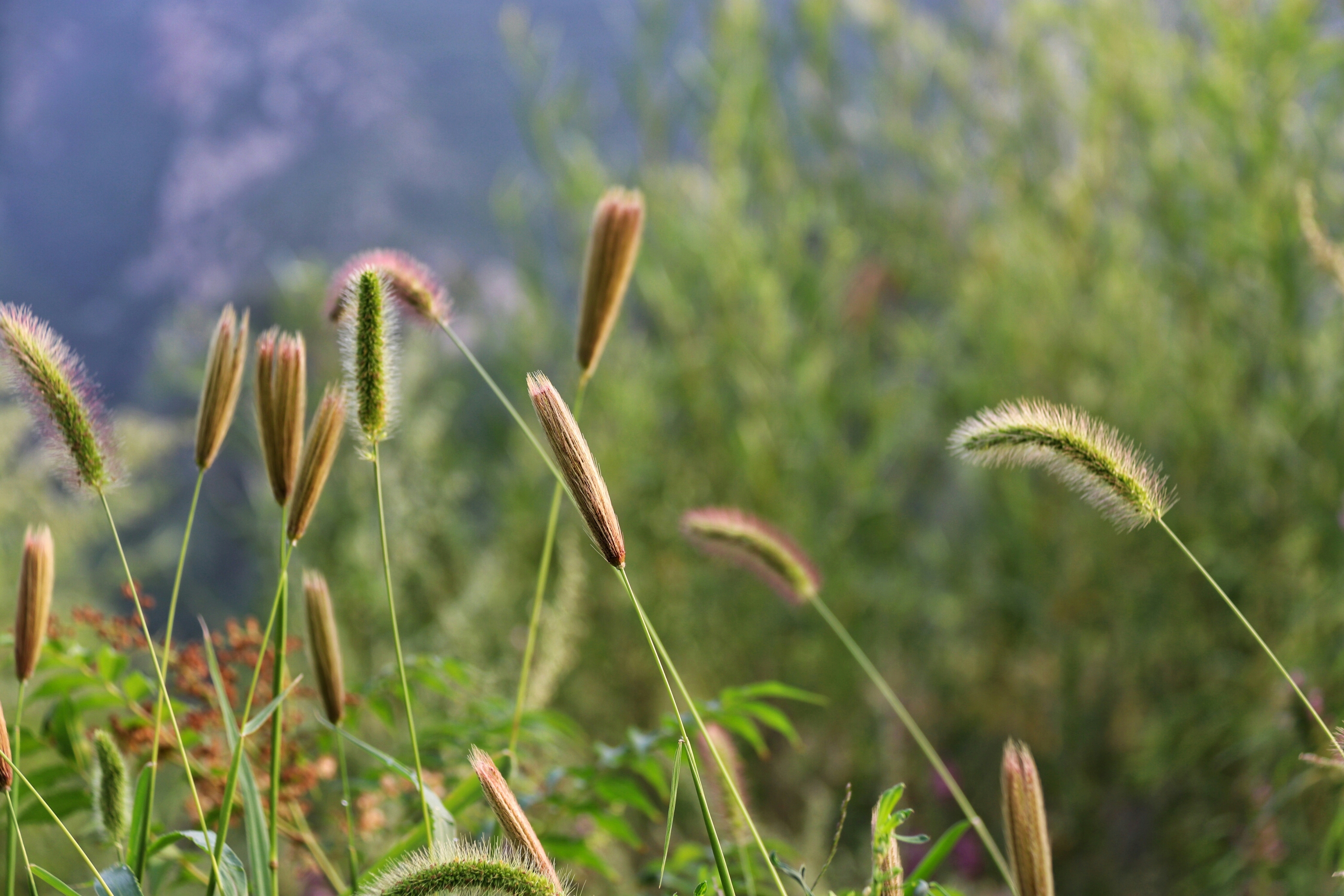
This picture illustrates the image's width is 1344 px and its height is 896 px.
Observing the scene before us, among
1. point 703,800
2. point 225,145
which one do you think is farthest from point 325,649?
point 225,145

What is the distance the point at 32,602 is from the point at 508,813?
0.75 ft

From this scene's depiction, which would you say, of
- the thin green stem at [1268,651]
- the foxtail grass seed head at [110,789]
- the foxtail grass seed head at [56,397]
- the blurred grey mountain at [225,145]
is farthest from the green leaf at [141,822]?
the blurred grey mountain at [225,145]

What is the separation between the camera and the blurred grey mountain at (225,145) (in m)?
2.74

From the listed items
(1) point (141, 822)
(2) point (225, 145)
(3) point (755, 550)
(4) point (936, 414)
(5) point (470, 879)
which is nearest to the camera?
(5) point (470, 879)

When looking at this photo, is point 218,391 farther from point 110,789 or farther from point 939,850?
point 939,850

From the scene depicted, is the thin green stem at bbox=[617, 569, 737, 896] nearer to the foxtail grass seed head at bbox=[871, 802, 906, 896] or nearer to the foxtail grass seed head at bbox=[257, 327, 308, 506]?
the foxtail grass seed head at bbox=[871, 802, 906, 896]

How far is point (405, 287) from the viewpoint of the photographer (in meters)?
0.45

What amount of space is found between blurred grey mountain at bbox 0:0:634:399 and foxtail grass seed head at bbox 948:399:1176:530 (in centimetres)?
262

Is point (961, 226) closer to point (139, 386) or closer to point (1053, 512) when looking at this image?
point (1053, 512)

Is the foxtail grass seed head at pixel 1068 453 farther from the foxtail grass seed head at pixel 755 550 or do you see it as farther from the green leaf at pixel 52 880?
the green leaf at pixel 52 880

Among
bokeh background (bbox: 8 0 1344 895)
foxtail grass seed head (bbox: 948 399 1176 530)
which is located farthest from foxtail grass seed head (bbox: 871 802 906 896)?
bokeh background (bbox: 8 0 1344 895)

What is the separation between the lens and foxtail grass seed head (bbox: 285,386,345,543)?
1.26 ft

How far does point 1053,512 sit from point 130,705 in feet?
4.59

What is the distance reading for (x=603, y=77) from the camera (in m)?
3.35
